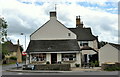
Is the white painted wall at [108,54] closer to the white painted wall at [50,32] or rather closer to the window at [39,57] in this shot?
the white painted wall at [50,32]

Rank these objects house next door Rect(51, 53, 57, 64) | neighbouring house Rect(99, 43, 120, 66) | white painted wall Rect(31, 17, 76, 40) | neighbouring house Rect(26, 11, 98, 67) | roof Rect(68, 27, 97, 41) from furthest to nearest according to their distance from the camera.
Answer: roof Rect(68, 27, 97, 41) < white painted wall Rect(31, 17, 76, 40) < house next door Rect(51, 53, 57, 64) < neighbouring house Rect(26, 11, 98, 67) < neighbouring house Rect(99, 43, 120, 66)

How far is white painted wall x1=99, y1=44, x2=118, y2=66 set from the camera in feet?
133

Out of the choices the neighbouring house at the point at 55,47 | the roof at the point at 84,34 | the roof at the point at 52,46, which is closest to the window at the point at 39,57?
the neighbouring house at the point at 55,47

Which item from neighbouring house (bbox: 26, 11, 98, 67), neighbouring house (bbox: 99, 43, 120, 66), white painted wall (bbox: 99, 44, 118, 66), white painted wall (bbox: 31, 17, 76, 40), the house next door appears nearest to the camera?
neighbouring house (bbox: 99, 43, 120, 66)

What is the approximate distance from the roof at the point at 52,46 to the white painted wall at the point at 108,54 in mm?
3992

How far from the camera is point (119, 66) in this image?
1355 inches

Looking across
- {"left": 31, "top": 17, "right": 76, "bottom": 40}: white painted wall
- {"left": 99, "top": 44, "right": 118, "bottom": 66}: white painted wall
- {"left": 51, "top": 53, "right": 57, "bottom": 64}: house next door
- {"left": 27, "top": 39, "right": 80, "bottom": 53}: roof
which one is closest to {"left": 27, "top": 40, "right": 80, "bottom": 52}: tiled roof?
{"left": 27, "top": 39, "right": 80, "bottom": 53}: roof

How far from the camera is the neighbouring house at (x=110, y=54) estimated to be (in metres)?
40.5

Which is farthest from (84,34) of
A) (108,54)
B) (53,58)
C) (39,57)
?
(39,57)

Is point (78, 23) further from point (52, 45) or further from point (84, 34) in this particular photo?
point (52, 45)

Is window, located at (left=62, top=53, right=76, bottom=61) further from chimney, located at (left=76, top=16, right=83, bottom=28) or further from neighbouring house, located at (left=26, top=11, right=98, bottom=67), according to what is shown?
chimney, located at (left=76, top=16, right=83, bottom=28)

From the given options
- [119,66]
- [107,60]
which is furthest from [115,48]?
[119,66]

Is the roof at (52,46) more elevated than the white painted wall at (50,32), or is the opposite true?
the white painted wall at (50,32)

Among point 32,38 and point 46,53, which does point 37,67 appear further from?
point 32,38
